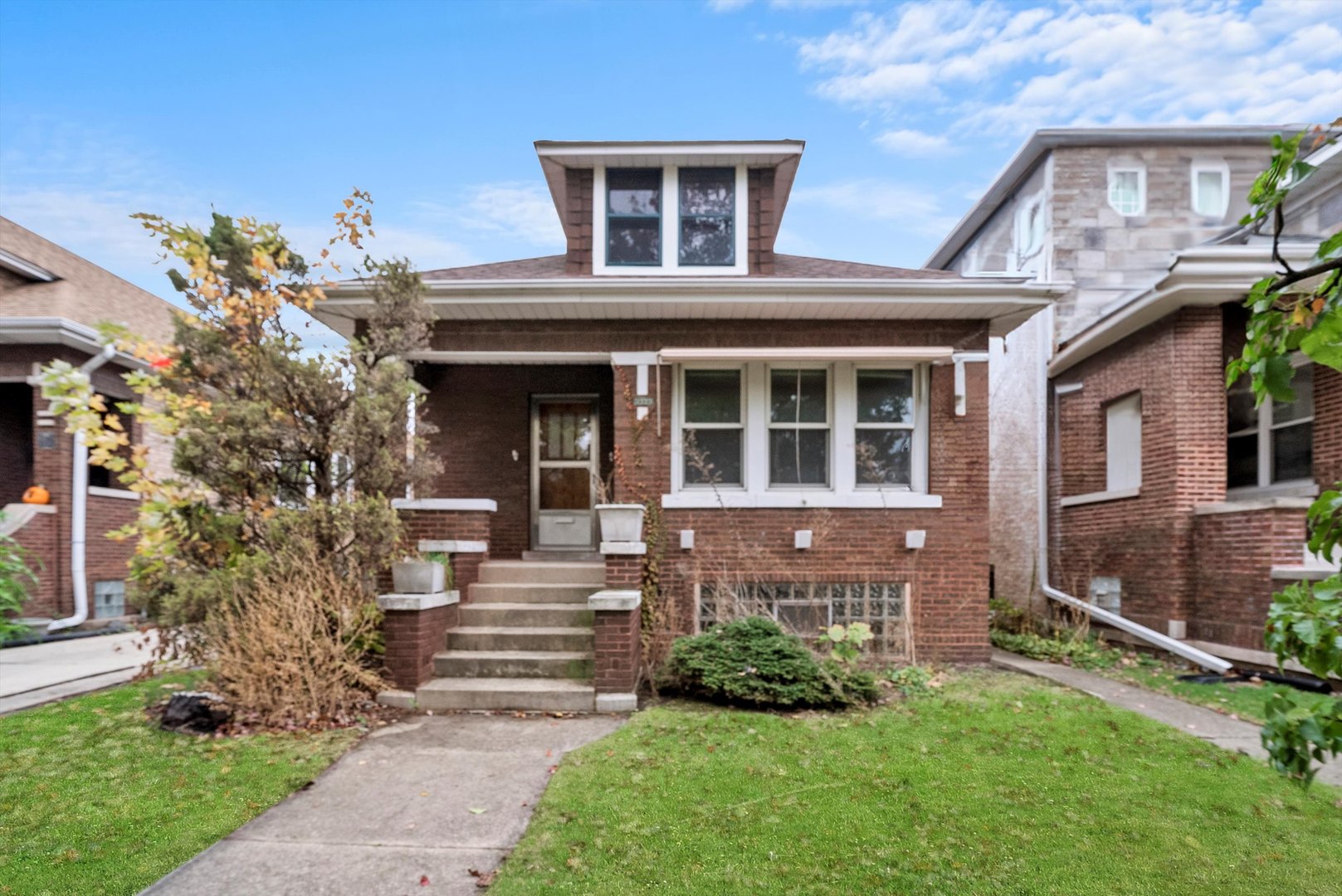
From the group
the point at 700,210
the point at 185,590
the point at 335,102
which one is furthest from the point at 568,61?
the point at 185,590

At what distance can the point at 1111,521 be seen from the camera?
30.8 feet

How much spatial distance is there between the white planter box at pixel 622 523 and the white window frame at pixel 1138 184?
980cm

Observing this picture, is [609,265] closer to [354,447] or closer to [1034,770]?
[354,447]

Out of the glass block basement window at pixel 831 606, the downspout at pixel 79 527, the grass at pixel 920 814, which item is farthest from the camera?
the downspout at pixel 79 527

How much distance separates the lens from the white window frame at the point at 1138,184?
1170cm

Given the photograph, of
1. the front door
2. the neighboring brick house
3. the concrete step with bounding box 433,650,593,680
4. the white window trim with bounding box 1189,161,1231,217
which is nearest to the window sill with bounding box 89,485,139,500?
the neighboring brick house

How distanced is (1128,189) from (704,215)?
7626 millimetres

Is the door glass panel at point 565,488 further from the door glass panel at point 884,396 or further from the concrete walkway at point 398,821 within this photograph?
the concrete walkway at point 398,821

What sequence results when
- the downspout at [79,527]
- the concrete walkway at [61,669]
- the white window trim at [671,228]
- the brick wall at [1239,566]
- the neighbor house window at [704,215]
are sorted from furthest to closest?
the downspout at [79,527] → the neighbor house window at [704,215] → the white window trim at [671,228] → the brick wall at [1239,566] → the concrete walkway at [61,669]

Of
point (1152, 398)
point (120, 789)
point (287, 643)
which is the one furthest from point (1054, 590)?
point (120, 789)

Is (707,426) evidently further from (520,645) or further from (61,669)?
(61,669)

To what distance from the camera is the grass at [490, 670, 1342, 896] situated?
3.20m

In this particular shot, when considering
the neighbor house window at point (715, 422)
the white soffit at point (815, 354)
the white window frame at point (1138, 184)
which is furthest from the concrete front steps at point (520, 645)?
the white window frame at point (1138, 184)

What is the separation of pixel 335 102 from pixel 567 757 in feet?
41.1
